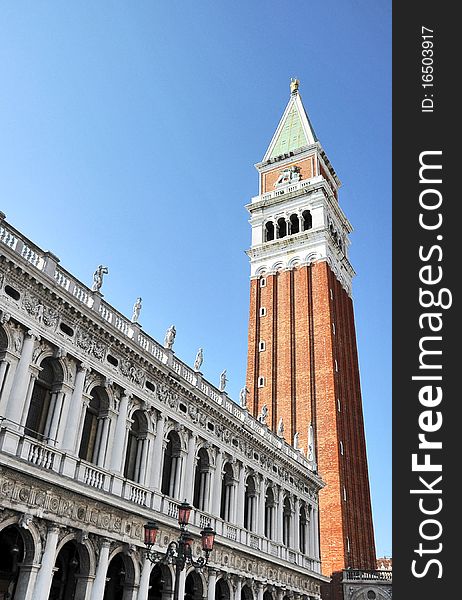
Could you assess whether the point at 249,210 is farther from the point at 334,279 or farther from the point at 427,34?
the point at 427,34

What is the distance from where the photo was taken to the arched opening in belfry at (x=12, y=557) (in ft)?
53.4

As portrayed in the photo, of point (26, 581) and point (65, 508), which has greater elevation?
point (65, 508)

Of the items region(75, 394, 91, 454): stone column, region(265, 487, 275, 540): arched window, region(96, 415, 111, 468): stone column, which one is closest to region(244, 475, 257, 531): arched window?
region(265, 487, 275, 540): arched window

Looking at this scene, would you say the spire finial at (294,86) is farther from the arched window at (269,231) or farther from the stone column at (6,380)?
the stone column at (6,380)

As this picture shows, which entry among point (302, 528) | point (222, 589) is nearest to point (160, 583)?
point (222, 589)

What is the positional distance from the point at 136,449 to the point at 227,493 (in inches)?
277

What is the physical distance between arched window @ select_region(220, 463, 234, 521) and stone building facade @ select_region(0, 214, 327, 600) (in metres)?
0.05

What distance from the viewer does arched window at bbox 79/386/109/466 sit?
→ 64.1ft

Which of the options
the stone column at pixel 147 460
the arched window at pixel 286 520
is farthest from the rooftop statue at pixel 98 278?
the arched window at pixel 286 520

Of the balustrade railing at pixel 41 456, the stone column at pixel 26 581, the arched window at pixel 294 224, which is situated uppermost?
the arched window at pixel 294 224

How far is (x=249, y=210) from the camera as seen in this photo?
55781 mm

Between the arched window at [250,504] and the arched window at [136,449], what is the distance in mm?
8492

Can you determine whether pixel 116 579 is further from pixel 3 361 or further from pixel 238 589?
pixel 3 361

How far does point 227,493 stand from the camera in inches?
1068
